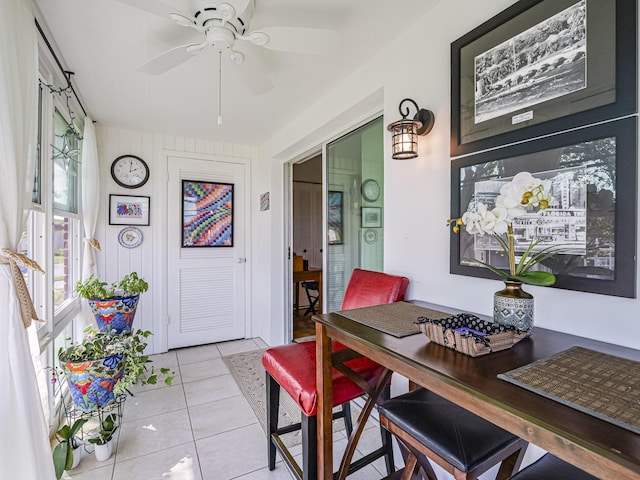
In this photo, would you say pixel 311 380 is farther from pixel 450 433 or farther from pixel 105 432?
pixel 105 432

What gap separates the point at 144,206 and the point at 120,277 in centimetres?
77

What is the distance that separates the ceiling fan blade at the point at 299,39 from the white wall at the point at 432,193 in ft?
1.69

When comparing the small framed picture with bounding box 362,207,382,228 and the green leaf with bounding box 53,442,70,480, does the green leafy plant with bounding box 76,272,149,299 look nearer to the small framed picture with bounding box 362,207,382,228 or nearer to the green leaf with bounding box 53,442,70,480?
the green leaf with bounding box 53,442,70,480

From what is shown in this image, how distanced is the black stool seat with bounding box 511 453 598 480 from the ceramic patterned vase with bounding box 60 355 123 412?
1939mm

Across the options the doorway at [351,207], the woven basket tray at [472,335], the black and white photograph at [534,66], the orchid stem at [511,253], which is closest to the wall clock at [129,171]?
the doorway at [351,207]

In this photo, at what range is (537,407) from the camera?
1.99 ft

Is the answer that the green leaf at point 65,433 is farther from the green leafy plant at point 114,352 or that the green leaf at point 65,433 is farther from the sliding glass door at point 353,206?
the sliding glass door at point 353,206

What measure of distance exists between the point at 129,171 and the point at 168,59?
221 centimetres

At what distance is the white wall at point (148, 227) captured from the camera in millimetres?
3215

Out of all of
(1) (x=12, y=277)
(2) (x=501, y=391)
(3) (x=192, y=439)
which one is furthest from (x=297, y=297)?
(2) (x=501, y=391)

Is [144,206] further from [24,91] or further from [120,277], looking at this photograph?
[24,91]

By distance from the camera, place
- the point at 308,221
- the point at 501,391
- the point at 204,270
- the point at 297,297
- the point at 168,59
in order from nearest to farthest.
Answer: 1. the point at 501,391
2. the point at 168,59
3. the point at 204,270
4. the point at 297,297
5. the point at 308,221

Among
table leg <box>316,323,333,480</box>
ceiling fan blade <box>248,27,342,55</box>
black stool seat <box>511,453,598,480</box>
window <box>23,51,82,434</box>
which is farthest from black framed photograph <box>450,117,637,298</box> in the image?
window <box>23,51,82,434</box>

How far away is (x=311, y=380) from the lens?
1.36 metres
